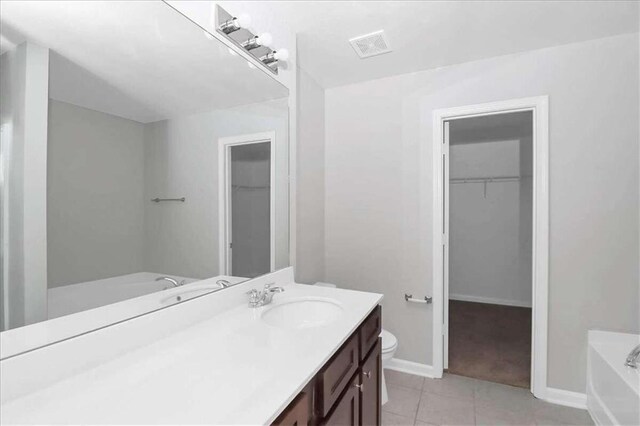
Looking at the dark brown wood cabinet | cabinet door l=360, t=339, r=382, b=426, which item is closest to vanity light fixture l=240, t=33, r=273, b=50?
the dark brown wood cabinet

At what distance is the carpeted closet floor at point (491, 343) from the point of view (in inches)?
91.3

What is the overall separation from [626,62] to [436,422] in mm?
2472

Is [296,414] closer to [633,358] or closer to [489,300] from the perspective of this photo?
[633,358]

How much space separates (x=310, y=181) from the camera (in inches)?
93.7

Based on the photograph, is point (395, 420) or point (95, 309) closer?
point (95, 309)

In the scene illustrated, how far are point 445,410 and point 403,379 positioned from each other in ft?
1.31

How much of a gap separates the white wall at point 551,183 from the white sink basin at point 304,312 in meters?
1.08

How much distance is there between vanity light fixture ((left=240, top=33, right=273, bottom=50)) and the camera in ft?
4.55

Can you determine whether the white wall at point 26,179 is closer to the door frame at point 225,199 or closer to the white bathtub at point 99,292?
the white bathtub at point 99,292

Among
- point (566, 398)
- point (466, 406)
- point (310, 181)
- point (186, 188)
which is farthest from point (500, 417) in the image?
point (186, 188)

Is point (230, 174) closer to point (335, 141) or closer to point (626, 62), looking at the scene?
A: point (335, 141)

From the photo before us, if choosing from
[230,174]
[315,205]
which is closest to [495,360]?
[315,205]

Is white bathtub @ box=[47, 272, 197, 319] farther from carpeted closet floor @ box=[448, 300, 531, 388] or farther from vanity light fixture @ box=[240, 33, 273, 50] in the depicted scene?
carpeted closet floor @ box=[448, 300, 531, 388]

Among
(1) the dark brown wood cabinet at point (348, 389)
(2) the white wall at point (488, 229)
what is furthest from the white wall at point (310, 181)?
(2) the white wall at point (488, 229)
